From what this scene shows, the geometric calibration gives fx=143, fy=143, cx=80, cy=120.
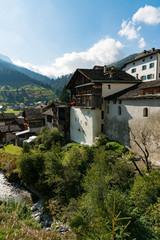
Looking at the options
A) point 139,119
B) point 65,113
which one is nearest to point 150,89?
point 139,119

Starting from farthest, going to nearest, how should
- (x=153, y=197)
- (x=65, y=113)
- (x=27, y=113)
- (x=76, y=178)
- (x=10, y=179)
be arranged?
1. (x=27, y=113)
2. (x=65, y=113)
3. (x=10, y=179)
4. (x=76, y=178)
5. (x=153, y=197)

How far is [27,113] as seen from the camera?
141ft

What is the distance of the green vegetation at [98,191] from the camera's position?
864 centimetres

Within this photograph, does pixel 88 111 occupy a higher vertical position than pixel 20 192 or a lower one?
higher

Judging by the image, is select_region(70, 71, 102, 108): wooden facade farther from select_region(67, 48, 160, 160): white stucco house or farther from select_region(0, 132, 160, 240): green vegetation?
select_region(0, 132, 160, 240): green vegetation

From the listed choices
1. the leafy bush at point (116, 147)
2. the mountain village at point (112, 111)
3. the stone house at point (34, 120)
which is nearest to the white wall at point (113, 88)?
the mountain village at point (112, 111)

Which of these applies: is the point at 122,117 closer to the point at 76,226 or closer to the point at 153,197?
the point at 153,197

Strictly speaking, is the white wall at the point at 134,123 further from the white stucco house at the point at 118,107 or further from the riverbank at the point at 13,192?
the riverbank at the point at 13,192

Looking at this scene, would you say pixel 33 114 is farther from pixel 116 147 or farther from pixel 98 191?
pixel 98 191

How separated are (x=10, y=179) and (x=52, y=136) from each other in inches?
453

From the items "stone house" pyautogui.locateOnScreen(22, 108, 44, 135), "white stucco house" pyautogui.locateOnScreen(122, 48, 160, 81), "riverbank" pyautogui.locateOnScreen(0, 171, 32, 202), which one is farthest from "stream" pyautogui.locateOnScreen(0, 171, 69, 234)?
"white stucco house" pyautogui.locateOnScreen(122, 48, 160, 81)

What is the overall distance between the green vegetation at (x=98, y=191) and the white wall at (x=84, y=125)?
111 inches

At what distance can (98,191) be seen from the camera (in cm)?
1086

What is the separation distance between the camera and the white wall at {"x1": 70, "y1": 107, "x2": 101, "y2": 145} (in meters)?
27.4
